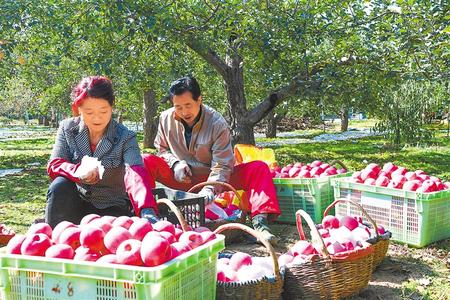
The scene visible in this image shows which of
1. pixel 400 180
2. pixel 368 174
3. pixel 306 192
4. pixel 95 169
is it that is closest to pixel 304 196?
pixel 306 192

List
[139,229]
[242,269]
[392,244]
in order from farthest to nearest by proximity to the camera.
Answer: [392,244]
[242,269]
[139,229]

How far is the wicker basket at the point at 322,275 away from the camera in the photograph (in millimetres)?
2771

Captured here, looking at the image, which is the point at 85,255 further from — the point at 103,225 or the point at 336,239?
the point at 336,239

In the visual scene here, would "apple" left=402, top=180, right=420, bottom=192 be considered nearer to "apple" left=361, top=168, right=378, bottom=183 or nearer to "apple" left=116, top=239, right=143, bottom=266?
"apple" left=361, top=168, right=378, bottom=183

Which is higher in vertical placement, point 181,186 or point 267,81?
point 267,81

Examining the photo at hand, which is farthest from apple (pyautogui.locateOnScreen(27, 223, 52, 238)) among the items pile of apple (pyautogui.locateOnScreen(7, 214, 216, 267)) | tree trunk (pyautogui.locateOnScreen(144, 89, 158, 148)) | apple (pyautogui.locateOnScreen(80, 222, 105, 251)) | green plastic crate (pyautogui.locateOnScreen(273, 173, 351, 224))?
tree trunk (pyautogui.locateOnScreen(144, 89, 158, 148))

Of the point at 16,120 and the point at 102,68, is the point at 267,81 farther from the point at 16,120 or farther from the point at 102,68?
the point at 16,120

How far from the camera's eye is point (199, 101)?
4254mm

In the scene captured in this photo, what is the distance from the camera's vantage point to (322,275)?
2.78 meters

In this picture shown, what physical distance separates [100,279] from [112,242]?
266 millimetres

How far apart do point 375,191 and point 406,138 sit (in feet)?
32.5

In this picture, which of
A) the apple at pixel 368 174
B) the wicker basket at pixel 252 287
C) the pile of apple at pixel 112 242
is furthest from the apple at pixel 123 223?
the apple at pixel 368 174

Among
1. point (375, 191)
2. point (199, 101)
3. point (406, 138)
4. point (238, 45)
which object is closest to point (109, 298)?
point (199, 101)

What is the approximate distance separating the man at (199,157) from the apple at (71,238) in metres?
1.77
